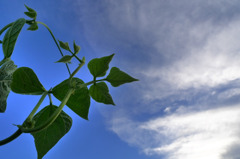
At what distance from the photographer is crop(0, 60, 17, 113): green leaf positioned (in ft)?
1.12

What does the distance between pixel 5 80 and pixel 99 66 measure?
0.17m

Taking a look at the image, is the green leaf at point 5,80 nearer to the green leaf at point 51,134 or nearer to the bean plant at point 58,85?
the bean plant at point 58,85

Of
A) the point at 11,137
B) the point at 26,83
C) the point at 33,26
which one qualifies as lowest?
the point at 11,137

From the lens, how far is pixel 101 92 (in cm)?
48

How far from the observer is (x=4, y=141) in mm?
303

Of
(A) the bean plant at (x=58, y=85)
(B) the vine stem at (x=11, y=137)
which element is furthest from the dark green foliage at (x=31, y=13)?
(B) the vine stem at (x=11, y=137)

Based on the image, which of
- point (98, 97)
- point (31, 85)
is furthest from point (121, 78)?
point (31, 85)

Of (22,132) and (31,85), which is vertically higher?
(31,85)

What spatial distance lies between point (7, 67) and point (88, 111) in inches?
6.6

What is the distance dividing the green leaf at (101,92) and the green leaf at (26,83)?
0.33 ft

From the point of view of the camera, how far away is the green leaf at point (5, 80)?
34 cm

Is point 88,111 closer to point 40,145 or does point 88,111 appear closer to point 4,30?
point 40,145

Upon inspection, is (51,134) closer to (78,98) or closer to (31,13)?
(78,98)

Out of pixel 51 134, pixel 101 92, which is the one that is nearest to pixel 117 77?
pixel 101 92
